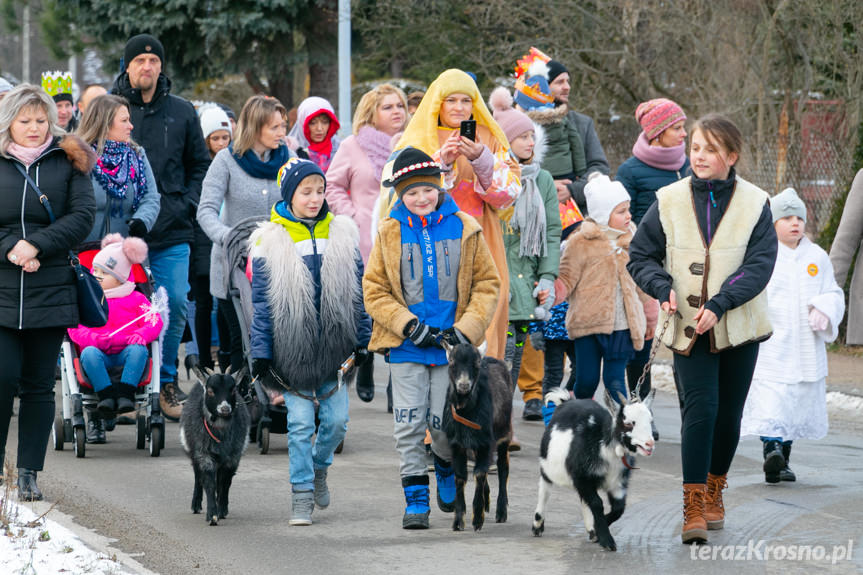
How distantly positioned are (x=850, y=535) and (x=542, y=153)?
16.9 feet

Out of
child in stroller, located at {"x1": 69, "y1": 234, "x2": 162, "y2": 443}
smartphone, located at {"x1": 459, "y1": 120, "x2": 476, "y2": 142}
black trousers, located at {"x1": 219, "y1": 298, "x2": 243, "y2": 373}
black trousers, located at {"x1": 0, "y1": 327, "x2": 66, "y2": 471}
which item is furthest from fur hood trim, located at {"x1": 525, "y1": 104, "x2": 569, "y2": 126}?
black trousers, located at {"x1": 0, "y1": 327, "x2": 66, "y2": 471}

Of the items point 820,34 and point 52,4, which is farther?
point 52,4

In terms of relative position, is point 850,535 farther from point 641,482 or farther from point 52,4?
point 52,4

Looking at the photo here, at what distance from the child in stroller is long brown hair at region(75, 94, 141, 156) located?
2.43 feet

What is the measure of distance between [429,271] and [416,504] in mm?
1238

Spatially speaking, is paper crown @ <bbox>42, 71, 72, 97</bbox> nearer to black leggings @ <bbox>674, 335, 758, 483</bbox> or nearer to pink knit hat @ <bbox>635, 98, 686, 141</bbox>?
pink knit hat @ <bbox>635, 98, 686, 141</bbox>

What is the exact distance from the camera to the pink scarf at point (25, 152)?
7.42 meters

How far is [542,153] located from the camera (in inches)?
450

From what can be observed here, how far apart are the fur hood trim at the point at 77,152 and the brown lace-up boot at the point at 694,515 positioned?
3709mm

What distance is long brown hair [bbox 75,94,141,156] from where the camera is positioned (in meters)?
9.72

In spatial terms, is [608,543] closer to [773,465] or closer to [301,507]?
[301,507]

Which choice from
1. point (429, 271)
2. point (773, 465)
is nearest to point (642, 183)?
point (773, 465)

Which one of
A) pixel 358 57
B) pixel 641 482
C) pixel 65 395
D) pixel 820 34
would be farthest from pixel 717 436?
pixel 358 57

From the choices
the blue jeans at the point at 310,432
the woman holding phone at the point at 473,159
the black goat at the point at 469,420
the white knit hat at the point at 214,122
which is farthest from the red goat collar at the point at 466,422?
the white knit hat at the point at 214,122
